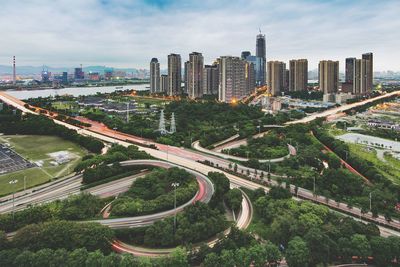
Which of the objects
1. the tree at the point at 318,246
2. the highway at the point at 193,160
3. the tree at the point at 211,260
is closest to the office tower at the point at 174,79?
the highway at the point at 193,160

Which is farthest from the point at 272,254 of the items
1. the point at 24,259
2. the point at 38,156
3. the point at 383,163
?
the point at 38,156

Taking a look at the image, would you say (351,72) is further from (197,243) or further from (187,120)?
(197,243)

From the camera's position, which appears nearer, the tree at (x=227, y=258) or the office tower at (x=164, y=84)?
the tree at (x=227, y=258)

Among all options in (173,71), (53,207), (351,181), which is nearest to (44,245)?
(53,207)

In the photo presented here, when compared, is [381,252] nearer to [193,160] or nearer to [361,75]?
[193,160]

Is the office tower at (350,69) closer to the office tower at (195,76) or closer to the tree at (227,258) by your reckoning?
the office tower at (195,76)

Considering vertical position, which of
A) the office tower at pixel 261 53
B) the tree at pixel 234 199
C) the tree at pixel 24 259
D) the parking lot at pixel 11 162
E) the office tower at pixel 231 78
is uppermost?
the office tower at pixel 261 53
